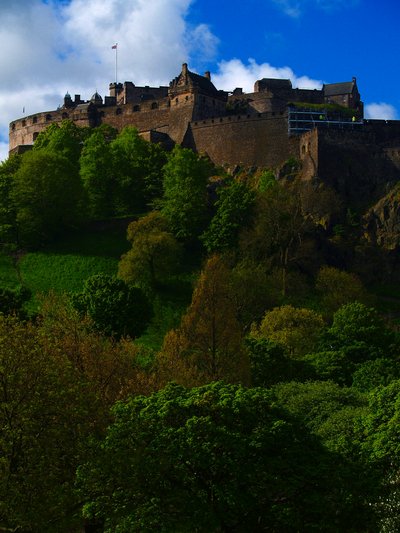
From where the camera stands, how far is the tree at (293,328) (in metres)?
49.7

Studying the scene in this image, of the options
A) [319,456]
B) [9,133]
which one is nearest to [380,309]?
[319,456]

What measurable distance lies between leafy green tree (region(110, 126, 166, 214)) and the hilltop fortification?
737 centimetres

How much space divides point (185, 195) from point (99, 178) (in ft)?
35.5

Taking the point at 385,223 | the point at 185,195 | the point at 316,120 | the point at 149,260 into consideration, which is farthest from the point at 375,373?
the point at 316,120

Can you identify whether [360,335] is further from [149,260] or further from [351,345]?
[149,260]

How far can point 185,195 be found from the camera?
69625 mm

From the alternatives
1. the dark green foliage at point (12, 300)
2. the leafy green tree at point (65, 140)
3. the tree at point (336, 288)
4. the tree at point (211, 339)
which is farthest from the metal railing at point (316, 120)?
the tree at point (211, 339)

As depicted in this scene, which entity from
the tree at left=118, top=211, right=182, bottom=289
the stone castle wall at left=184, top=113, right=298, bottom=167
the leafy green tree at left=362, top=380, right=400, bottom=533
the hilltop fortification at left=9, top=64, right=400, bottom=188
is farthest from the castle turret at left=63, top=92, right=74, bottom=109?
the leafy green tree at left=362, top=380, right=400, bottom=533

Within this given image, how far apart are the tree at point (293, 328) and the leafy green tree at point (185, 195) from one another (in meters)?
16.7

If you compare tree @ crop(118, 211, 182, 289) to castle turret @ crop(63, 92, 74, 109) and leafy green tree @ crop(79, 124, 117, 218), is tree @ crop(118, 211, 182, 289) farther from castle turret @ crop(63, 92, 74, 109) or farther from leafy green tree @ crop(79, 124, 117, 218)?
castle turret @ crop(63, 92, 74, 109)

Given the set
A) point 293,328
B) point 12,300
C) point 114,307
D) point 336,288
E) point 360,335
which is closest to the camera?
point 360,335

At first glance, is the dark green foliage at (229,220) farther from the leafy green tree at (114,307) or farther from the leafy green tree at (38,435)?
the leafy green tree at (38,435)

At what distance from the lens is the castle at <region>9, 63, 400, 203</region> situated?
7669cm

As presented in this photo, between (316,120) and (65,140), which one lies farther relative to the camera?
(316,120)
